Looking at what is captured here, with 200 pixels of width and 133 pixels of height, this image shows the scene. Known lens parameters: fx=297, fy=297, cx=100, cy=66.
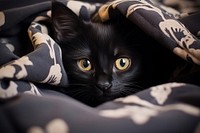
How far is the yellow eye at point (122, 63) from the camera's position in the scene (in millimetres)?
987

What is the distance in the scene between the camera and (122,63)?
99 cm

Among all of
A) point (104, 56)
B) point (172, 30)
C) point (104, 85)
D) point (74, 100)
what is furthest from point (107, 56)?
point (74, 100)

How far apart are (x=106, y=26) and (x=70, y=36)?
0.13 meters

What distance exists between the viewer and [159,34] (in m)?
0.83

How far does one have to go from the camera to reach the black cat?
952mm

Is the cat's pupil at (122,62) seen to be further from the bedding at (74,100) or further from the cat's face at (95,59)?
the bedding at (74,100)

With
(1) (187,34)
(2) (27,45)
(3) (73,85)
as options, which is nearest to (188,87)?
(1) (187,34)

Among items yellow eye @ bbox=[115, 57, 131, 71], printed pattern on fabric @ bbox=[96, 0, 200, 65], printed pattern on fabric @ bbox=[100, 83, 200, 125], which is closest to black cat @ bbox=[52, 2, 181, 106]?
yellow eye @ bbox=[115, 57, 131, 71]

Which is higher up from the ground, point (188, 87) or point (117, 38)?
point (188, 87)

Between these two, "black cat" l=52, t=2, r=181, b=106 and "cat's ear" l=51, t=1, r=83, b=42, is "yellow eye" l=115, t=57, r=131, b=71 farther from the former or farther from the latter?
"cat's ear" l=51, t=1, r=83, b=42

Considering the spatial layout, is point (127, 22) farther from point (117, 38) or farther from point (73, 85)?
point (73, 85)

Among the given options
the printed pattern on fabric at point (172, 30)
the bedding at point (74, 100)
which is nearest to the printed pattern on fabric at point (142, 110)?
the bedding at point (74, 100)

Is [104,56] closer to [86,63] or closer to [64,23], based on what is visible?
→ [86,63]

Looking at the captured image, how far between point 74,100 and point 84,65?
42cm
